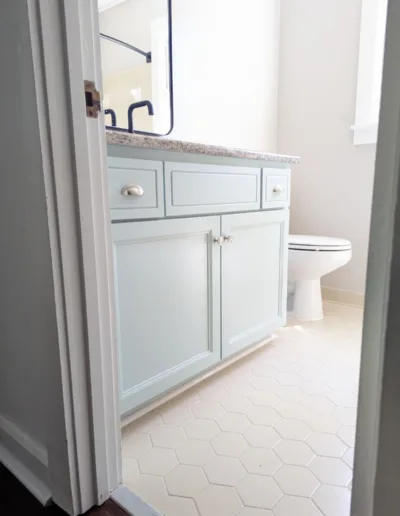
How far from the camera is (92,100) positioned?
0.69 m

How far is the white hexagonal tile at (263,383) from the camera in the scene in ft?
4.47

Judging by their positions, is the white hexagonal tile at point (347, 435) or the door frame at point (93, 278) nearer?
the door frame at point (93, 278)

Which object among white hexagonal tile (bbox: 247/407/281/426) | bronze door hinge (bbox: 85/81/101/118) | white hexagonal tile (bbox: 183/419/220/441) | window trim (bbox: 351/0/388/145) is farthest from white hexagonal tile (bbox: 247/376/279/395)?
window trim (bbox: 351/0/388/145)

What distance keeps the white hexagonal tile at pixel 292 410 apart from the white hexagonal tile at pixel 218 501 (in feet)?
1.22

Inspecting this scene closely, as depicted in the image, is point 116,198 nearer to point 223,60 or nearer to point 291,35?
point 223,60

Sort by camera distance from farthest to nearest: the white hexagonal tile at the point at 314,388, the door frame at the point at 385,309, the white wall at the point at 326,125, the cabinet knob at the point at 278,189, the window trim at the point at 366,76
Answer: the white wall at the point at 326,125, the window trim at the point at 366,76, the cabinet knob at the point at 278,189, the white hexagonal tile at the point at 314,388, the door frame at the point at 385,309

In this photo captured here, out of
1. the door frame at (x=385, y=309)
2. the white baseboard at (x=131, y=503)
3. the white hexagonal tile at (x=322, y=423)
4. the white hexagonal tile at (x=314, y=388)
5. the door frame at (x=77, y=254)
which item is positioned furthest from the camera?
the white hexagonal tile at (x=314, y=388)

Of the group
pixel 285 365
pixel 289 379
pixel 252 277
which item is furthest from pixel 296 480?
pixel 252 277

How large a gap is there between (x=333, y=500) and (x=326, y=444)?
0.68ft

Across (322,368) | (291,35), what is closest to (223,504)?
(322,368)

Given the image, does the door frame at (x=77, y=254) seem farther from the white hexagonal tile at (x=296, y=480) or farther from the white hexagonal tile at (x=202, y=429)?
the white hexagonal tile at (x=296, y=480)

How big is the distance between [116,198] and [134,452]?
724 mm

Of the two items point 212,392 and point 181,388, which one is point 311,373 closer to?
point 212,392

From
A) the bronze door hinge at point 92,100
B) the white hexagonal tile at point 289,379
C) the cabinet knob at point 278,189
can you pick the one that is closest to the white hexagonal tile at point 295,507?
the white hexagonal tile at point 289,379
